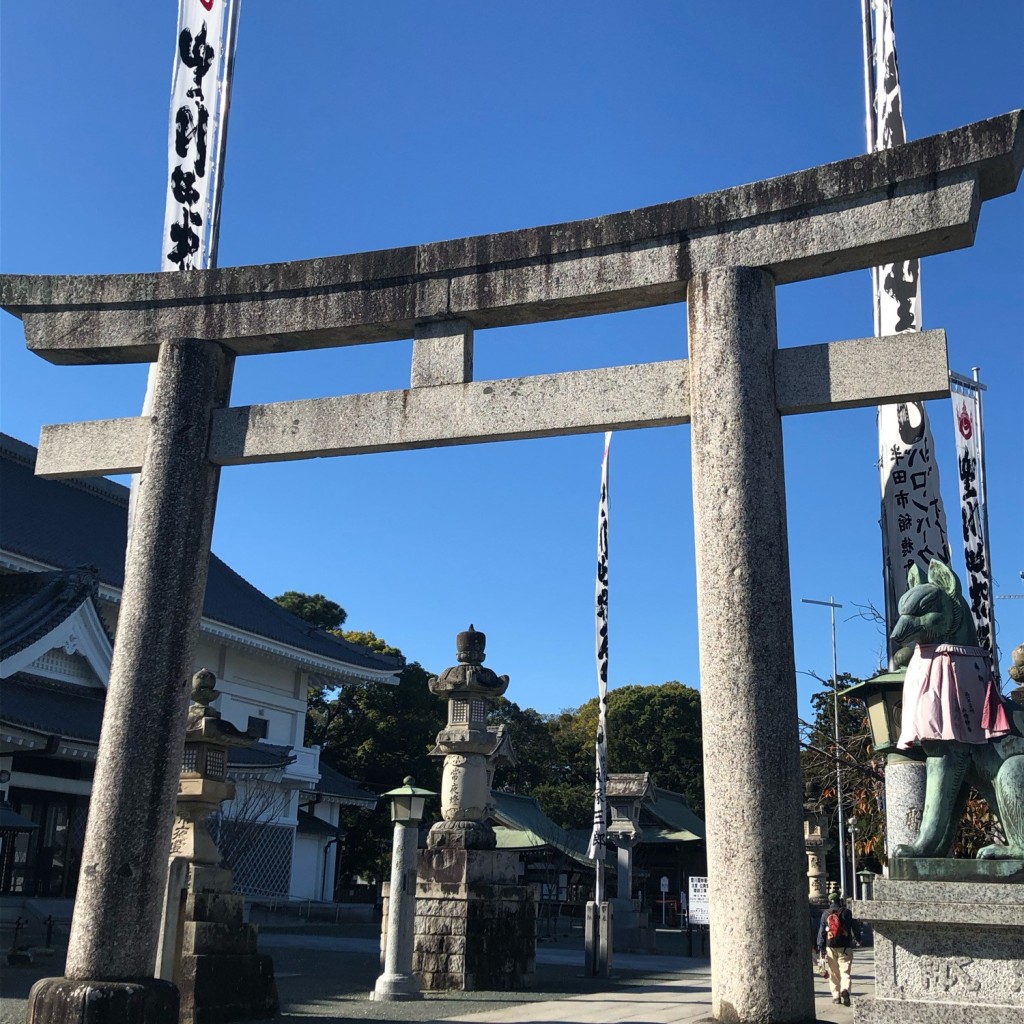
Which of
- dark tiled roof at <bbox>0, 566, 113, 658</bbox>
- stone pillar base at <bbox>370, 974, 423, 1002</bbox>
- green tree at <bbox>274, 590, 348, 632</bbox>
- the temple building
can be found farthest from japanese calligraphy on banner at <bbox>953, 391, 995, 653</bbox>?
green tree at <bbox>274, 590, 348, 632</bbox>

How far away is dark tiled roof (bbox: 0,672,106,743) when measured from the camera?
16859mm

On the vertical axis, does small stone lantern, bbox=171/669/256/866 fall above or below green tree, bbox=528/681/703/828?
below

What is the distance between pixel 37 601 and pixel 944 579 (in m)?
16.4

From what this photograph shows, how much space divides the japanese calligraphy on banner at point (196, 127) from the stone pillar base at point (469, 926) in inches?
320

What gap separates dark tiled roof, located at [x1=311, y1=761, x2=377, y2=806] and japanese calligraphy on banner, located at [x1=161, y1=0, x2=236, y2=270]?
21745mm

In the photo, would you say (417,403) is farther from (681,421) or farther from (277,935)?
(277,935)

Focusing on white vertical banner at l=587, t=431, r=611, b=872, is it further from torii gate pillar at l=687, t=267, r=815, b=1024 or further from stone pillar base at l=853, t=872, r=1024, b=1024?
stone pillar base at l=853, t=872, r=1024, b=1024

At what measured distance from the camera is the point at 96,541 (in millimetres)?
26750

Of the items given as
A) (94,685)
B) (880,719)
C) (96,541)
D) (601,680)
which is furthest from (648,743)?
(880,719)

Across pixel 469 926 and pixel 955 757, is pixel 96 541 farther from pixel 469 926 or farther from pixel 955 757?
pixel 955 757

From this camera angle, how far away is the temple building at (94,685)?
17969mm

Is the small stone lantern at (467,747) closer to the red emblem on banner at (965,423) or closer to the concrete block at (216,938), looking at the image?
the concrete block at (216,938)

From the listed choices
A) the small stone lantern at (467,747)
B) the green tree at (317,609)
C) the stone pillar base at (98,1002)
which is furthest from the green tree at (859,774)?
the green tree at (317,609)

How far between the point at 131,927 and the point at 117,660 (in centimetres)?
178
